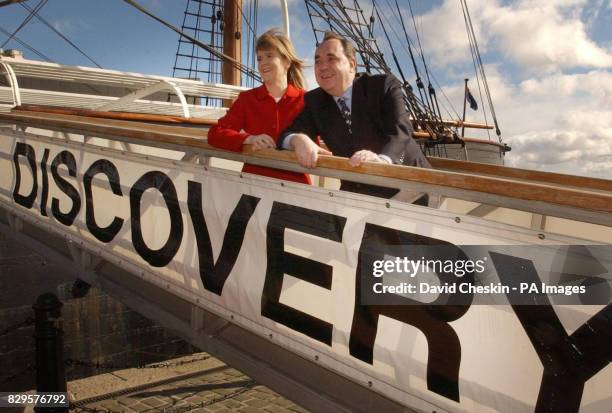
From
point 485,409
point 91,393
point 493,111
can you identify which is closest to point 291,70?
point 485,409

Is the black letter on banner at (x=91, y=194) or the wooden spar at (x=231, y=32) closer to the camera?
the black letter on banner at (x=91, y=194)

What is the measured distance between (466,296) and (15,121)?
393 cm

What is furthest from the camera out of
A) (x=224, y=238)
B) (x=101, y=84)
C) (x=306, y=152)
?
(x=101, y=84)

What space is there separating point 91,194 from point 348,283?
2.26 meters

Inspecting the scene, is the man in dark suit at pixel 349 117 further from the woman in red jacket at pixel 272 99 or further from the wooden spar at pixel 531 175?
the wooden spar at pixel 531 175

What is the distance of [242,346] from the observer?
2.81 metres

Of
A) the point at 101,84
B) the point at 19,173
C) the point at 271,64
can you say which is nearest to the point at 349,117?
the point at 271,64

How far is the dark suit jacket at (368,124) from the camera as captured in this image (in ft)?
7.56

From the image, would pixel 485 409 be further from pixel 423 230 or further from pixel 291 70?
pixel 291 70

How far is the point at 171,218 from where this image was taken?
9.80ft

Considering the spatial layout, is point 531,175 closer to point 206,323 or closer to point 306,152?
Answer: point 306,152

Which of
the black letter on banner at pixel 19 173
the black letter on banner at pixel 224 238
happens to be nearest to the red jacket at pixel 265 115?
the black letter on banner at pixel 224 238

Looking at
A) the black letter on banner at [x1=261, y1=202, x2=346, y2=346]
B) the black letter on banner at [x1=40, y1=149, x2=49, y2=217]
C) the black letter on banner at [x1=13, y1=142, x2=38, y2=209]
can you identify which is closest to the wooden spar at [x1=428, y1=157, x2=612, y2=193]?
the black letter on banner at [x1=261, y1=202, x2=346, y2=346]

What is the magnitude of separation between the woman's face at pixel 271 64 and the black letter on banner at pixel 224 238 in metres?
0.73
